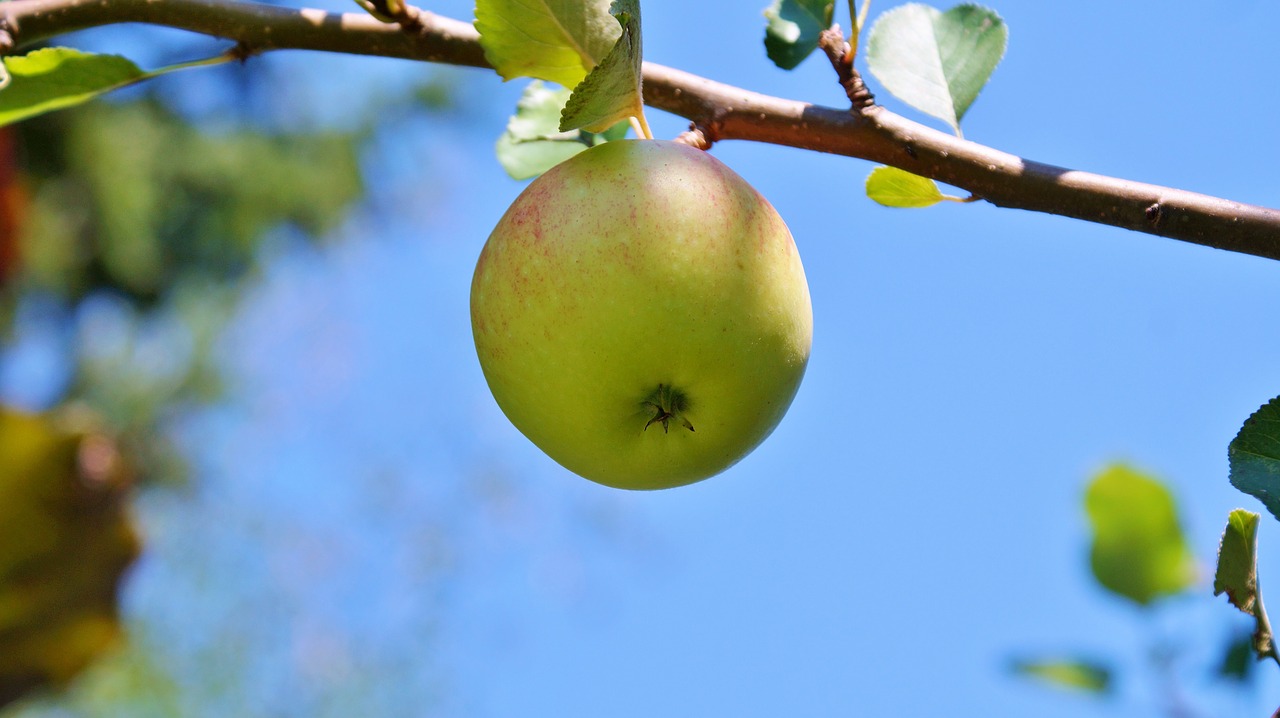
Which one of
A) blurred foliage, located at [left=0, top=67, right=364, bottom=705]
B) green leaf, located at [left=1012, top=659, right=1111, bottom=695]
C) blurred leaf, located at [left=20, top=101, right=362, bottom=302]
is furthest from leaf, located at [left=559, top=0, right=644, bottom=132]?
blurred leaf, located at [left=20, top=101, right=362, bottom=302]

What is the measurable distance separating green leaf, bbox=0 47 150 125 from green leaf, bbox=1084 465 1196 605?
672mm

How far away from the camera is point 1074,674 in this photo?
2.36 ft

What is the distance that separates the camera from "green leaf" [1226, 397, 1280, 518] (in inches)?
15.8

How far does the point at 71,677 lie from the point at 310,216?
6.48ft

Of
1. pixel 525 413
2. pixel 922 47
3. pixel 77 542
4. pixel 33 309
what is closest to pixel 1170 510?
pixel 922 47

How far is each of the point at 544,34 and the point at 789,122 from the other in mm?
134

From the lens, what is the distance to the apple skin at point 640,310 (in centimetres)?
44

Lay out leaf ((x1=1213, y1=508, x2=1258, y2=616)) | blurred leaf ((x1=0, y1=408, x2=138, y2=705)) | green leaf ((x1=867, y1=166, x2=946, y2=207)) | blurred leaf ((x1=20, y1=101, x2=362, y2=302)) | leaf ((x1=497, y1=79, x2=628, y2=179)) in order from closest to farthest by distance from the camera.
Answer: leaf ((x1=1213, y1=508, x2=1258, y2=616)) < green leaf ((x1=867, y1=166, x2=946, y2=207)) < leaf ((x1=497, y1=79, x2=628, y2=179)) < blurred leaf ((x1=0, y1=408, x2=138, y2=705)) < blurred leaf ((x1=20, y1=101, x2=362, y2=302))

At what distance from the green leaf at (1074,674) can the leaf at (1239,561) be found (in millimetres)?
326

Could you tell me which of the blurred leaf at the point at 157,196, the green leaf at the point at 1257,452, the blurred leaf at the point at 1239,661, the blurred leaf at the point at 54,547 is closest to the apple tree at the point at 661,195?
the green leaf at the point at 1257,452

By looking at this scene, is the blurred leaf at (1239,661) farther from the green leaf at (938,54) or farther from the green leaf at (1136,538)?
the green leaf at (938,54)

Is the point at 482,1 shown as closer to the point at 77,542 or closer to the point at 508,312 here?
the point at 508,312

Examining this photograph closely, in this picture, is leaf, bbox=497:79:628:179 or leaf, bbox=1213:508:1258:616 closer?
leaf, bbox=1213:508:1258:616

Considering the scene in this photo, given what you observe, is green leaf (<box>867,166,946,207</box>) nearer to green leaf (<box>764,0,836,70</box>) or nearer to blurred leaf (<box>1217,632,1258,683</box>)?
green leaf (<box>764,0,836,70</box>)
